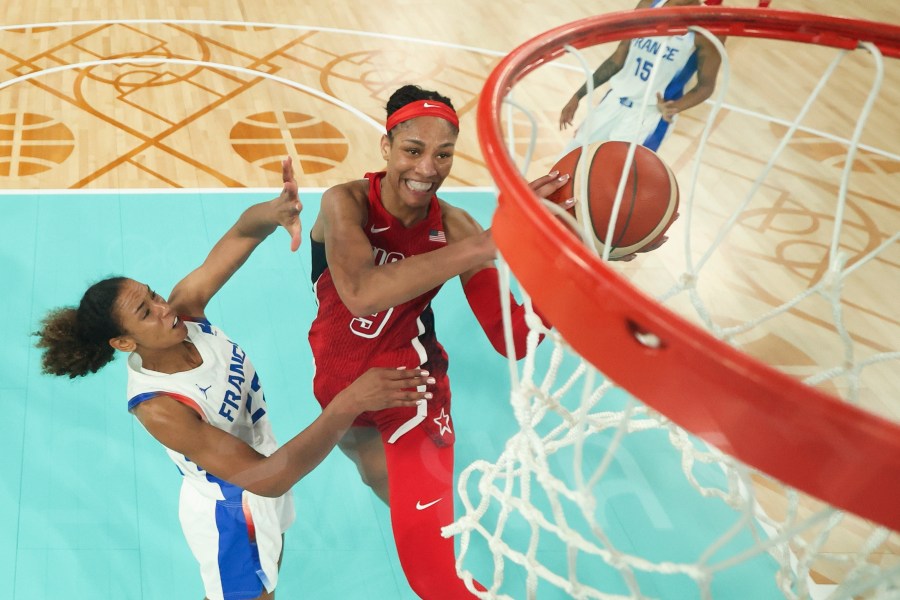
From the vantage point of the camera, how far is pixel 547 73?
13.7 ft

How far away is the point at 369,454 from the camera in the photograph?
88.9 inches

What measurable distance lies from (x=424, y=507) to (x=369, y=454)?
21cm

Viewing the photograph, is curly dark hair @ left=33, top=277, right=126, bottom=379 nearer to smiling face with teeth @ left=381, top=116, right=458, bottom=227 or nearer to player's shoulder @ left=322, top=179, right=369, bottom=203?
player's shoulder @ left=322, top=179, right=369, bottom=203

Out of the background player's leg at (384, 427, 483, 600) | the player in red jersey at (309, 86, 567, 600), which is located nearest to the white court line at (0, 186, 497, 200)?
the player in red jersey at (309, 86, 567, 600)

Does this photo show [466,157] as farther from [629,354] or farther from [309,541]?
[629,354]

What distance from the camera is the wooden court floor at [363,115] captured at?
10.4ft

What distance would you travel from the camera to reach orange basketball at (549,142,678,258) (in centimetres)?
165

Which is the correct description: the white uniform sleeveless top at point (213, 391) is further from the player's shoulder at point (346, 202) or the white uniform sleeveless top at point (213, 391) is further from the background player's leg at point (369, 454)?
the player's shoulder at point (346, 202)

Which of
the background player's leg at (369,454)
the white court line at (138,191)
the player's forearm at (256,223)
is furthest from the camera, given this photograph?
the white court line at (138,191)

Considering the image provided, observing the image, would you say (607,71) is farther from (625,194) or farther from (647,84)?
(625,194)

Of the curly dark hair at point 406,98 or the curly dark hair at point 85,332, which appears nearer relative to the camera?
the curly dark hair at point 85,332

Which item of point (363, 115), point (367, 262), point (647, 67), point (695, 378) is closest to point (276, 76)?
point (363, 115)

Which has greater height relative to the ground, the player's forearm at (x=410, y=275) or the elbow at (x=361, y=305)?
the player's forearm at (x=410, y=275)

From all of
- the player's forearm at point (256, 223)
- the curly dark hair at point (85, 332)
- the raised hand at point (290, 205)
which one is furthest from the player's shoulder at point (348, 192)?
the curly dark hair at point (85, 332)
